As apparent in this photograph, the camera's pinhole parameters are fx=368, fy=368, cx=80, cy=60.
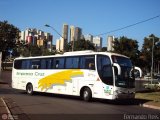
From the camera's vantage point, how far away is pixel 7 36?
101 metres

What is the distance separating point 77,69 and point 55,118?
10.8 meters

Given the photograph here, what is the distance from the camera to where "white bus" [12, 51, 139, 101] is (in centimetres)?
2203

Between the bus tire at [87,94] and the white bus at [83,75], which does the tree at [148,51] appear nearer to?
the white bus at [83,75]

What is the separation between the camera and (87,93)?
23531 millimetres

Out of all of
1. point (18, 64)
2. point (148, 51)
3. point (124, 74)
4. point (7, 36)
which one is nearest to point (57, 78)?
point (124, 74)

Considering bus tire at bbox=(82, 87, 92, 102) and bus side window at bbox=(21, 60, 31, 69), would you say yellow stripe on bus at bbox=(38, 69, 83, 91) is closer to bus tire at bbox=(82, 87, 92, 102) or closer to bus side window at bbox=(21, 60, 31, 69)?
bus tire at bbox=(82, 87, 92, 102)

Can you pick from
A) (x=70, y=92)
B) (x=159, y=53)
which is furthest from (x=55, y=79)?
(x=159, y=53)

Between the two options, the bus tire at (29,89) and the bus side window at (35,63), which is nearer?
the bus side window at (35,63)

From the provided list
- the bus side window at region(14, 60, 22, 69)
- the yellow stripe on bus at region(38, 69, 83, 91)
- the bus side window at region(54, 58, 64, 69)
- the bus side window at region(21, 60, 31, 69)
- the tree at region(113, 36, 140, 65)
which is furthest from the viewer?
the tree at region(113, 36, 140, 65)

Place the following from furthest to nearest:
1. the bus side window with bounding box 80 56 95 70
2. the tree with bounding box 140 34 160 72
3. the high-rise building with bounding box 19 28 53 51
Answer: the high-rise building with bounding box 19 28 53 51 → the tree with bounding box 140 34 160 72 → the bus side window with bounding box 80 56 95 70

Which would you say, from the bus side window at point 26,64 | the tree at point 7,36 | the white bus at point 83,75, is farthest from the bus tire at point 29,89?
the tree at point 7,36

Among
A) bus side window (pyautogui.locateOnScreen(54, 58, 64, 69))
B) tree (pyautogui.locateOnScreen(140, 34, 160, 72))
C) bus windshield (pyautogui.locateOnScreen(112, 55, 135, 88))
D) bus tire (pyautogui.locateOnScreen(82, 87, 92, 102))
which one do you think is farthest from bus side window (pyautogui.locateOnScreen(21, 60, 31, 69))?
tree (pyautogui.locateOnScreen(140, 34, 160, 72))

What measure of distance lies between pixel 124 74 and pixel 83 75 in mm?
2964

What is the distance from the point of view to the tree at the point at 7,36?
10106 cm
